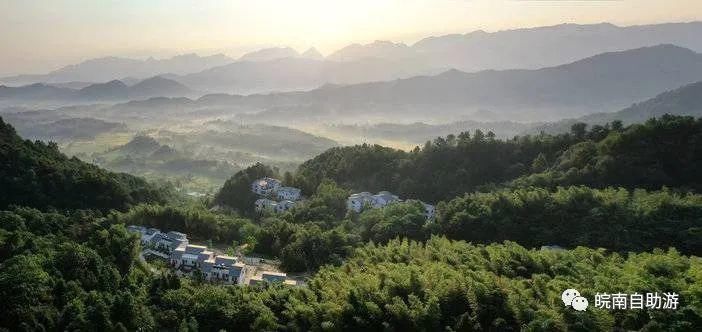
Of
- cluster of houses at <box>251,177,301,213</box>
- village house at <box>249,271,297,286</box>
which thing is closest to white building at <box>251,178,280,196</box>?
cluster of houses at <box>251,177,301,213</box>

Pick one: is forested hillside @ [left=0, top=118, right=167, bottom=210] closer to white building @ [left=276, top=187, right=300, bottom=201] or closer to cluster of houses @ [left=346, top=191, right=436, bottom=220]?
white building @ [left=276, top=187, right=300, bottom=201]

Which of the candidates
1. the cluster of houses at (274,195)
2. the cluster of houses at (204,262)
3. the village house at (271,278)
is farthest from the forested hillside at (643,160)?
the cluster of houses at (204,262)

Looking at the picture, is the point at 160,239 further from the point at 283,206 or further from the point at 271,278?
the point at 283,206

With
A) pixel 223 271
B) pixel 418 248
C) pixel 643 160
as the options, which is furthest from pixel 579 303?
pixel 643 160

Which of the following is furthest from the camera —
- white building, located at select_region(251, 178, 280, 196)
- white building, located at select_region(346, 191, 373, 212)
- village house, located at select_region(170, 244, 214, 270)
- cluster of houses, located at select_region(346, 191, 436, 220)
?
white building, located at select_region(251, 178, 280, 196)

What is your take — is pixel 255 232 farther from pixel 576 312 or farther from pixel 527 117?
pixel 527 117

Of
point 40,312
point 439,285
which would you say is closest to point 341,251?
point 439,285
